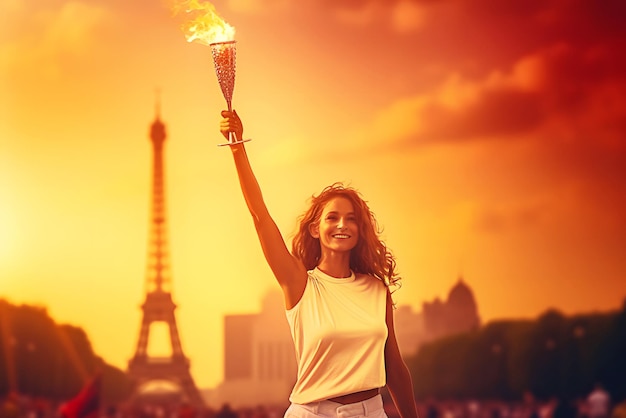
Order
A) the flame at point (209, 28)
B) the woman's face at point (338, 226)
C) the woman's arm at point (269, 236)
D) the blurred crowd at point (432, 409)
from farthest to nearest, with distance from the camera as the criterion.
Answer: the blurred crowd at point (432, 409), the flame at point (209, 28), the woman's face at point (338, 226), the woman's arm at point (269, 236)

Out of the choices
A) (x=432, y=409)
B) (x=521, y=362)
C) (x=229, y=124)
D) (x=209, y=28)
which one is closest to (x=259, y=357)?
(x=432, y=409)

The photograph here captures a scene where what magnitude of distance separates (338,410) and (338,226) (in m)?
0.60

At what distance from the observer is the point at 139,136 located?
1483 cm

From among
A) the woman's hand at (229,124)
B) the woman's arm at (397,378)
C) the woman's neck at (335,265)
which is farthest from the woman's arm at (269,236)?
the woman's arm at (397,378)

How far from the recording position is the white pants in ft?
12.3

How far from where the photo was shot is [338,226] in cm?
398

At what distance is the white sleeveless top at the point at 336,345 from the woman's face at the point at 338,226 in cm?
21

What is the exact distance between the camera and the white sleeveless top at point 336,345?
3.73 metres

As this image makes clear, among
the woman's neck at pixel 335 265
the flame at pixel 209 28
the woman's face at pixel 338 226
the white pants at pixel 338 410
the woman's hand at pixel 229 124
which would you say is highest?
the flame at pixel 209 28

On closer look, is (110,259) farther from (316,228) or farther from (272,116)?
(316,228)

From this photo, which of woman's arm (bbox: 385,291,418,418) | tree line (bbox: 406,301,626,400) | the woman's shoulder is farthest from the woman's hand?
tree line (bbox: 406,301,626,400)

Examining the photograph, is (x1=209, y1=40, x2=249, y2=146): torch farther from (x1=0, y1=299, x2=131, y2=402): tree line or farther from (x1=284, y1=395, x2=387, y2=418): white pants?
(x1=0, y1=299, x2=131, y2=402): tree line

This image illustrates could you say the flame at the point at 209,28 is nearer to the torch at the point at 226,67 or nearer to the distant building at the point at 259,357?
the torch at the point at 226,67

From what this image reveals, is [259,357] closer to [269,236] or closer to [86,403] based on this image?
[86,403]
